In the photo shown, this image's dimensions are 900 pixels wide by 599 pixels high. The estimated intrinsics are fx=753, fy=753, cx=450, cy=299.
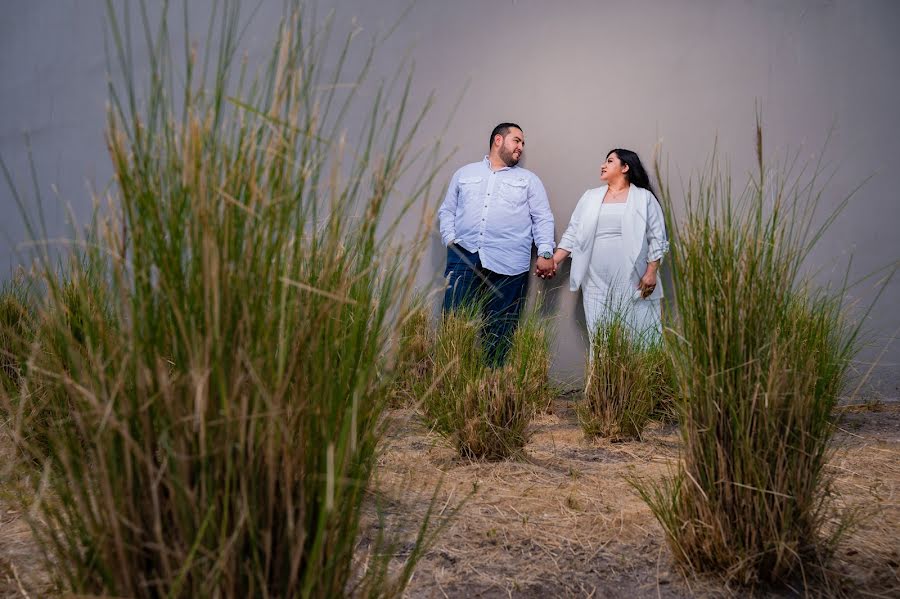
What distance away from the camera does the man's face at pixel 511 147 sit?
14.3 feet

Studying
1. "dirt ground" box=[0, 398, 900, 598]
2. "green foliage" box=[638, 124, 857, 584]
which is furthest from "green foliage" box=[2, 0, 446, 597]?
"green foliage" box=[638, 124, 857, 584]

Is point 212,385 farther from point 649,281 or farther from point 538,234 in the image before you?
point 538,234

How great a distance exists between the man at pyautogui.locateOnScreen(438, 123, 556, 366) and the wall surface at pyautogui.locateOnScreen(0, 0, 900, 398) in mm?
219

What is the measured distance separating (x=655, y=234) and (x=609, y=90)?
1.04 m

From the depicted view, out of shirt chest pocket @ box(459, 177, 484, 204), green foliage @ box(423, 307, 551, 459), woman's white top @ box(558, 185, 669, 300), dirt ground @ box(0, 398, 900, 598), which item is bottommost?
dirt ground @ box(0, 398, 900, 598)

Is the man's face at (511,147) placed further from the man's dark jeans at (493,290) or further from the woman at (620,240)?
the man's dark jeans at (493,290)

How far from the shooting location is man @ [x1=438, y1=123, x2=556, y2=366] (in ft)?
14.0

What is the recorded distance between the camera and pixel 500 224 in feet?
14.0

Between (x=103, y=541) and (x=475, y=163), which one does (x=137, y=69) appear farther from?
(x=103, y=541)

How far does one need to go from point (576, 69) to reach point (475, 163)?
0.85 metres

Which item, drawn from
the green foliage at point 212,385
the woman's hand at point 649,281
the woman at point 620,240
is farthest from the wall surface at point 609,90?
the green foliage at point 212,385

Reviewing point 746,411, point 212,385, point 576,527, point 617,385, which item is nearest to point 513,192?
point 617,385

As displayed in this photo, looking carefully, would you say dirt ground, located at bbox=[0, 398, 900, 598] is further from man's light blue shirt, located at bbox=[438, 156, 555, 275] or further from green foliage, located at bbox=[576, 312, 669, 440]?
man's light blue shirt, located at bbox=[438, 156, 555, 275]

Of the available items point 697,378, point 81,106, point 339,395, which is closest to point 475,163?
point 81,106
